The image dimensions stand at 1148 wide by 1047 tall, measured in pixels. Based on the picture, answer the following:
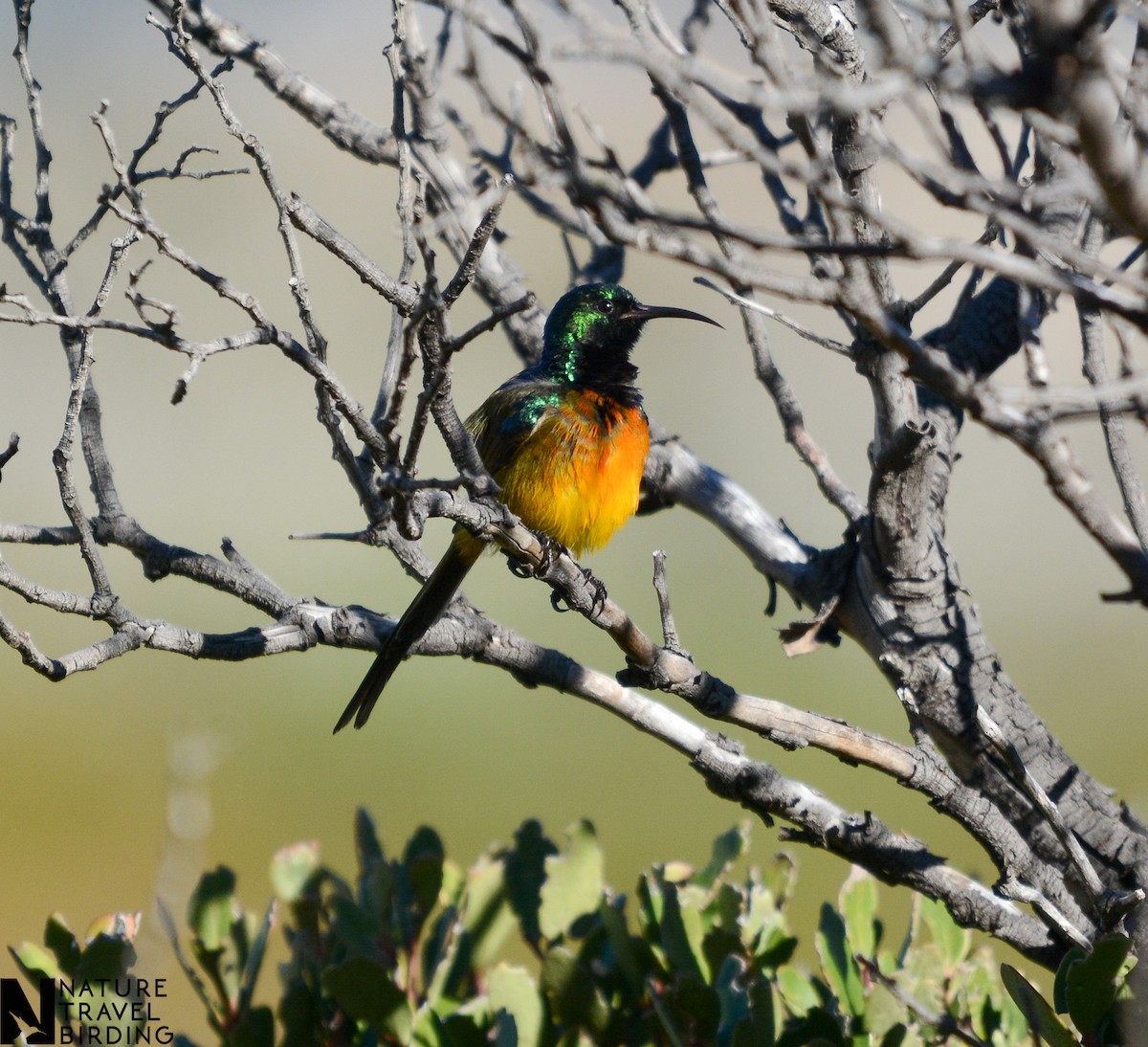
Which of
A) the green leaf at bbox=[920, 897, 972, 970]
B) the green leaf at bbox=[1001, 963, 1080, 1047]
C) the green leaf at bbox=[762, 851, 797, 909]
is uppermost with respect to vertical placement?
the green leaf at bbox=[762, 851, 797, 909]

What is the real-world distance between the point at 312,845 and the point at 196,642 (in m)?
0.67

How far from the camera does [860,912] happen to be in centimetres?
283

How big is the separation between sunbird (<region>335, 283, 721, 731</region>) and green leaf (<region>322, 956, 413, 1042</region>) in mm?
1484

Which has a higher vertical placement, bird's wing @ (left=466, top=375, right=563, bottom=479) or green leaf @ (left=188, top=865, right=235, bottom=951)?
bird's wing @ (left=466, top=375, right=563, bottom=479)

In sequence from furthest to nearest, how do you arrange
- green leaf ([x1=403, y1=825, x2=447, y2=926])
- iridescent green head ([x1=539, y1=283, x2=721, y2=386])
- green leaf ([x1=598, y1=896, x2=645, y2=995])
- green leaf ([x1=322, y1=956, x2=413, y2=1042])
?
→ iridescent green head ([x1=539, y1=283, x2=721, y2=386]) → green leaf ([x1=403, y1=825, x2=447, y2=926]) → green leaf ([x1=598, y1=896, x2=645, y2=995]) → green leaf ([x1=322, y1=956, x2=413, y2=1042])

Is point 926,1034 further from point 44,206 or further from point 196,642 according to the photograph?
point 44,206

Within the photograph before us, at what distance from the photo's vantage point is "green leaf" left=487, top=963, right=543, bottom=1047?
235 cm

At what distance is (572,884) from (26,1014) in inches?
51.9

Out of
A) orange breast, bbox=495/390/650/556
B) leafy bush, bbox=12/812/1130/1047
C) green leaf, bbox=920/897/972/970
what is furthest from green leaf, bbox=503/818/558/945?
orange breast, bbox=495/390/650/556

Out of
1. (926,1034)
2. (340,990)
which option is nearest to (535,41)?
(340,990)

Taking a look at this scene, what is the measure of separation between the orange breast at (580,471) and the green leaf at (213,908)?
165 cm

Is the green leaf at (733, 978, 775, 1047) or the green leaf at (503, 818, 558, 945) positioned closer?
the green leaf at (733, 978, 775, 1047)

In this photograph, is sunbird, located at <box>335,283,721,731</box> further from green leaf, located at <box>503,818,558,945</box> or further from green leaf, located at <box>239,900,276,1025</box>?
green leaf, located at <box>239,900,276,1025</box>

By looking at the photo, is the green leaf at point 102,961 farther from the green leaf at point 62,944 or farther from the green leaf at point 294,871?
the green leaf at point 294,871
